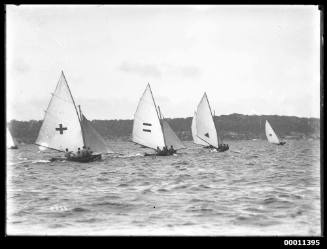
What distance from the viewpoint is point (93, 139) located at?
44375 millimetres

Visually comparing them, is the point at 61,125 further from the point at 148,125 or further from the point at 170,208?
the point at 170,208

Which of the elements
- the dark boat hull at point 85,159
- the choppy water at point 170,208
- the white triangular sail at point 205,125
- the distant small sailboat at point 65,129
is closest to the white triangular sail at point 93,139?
the distant small sailboat at point 65,129

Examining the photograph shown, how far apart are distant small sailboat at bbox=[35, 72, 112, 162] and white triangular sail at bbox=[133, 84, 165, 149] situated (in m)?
7.65

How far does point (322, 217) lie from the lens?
16359mm

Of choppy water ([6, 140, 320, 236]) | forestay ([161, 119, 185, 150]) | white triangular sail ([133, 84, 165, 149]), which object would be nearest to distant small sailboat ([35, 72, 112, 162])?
white triangular sail ([133, 84, 165, 149])

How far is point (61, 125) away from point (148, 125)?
42.8 feet

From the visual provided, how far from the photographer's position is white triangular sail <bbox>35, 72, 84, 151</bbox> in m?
40.3

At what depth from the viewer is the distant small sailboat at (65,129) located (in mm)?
40344

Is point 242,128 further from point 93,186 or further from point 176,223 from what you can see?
point 176,223

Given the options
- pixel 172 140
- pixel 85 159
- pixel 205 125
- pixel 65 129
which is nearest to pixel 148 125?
pixel 172 140
